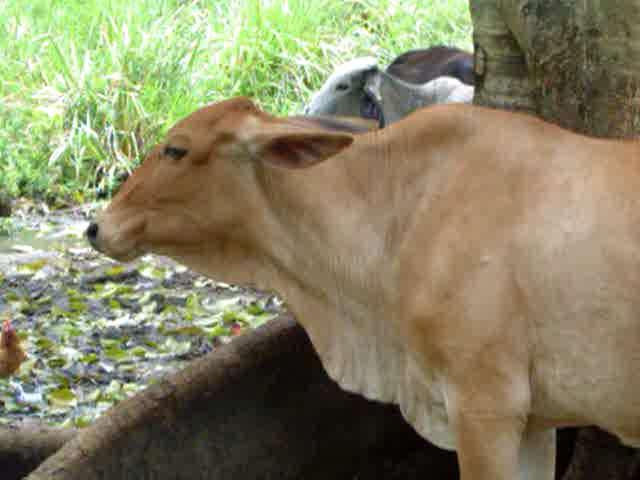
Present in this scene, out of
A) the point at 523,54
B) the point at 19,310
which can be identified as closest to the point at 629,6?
the point at 523,54

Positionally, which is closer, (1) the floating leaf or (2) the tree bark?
(2) the tree bark

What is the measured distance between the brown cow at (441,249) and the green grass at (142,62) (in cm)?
586

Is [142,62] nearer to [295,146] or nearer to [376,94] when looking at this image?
[376,94]

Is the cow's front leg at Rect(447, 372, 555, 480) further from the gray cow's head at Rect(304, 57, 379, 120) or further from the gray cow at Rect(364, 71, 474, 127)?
the gray cow's head at Rect(304, 57, 379, 120)

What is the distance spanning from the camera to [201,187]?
335 centimetres

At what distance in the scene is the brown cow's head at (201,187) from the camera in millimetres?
3291

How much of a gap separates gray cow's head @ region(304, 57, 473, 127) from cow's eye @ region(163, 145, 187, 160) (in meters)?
2.77

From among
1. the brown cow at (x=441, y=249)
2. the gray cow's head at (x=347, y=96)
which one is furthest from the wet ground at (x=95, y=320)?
the brown cow at (x=441, y=249)

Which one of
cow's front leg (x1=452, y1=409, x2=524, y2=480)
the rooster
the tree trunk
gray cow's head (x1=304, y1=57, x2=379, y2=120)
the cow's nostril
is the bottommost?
the rooster

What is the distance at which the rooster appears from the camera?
538 centimetres

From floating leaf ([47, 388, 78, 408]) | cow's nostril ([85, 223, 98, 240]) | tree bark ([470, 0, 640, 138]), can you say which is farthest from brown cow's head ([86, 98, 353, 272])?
floating leaf ([47, 388, 78, 408])

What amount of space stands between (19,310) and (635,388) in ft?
14.2

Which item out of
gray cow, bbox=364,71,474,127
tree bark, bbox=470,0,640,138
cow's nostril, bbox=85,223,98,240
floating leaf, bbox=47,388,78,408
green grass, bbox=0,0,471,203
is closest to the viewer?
cow's nostril, bbox=85,223,98,240

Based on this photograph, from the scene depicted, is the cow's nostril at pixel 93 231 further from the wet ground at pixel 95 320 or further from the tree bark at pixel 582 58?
the wet ground at pixel 95 320
